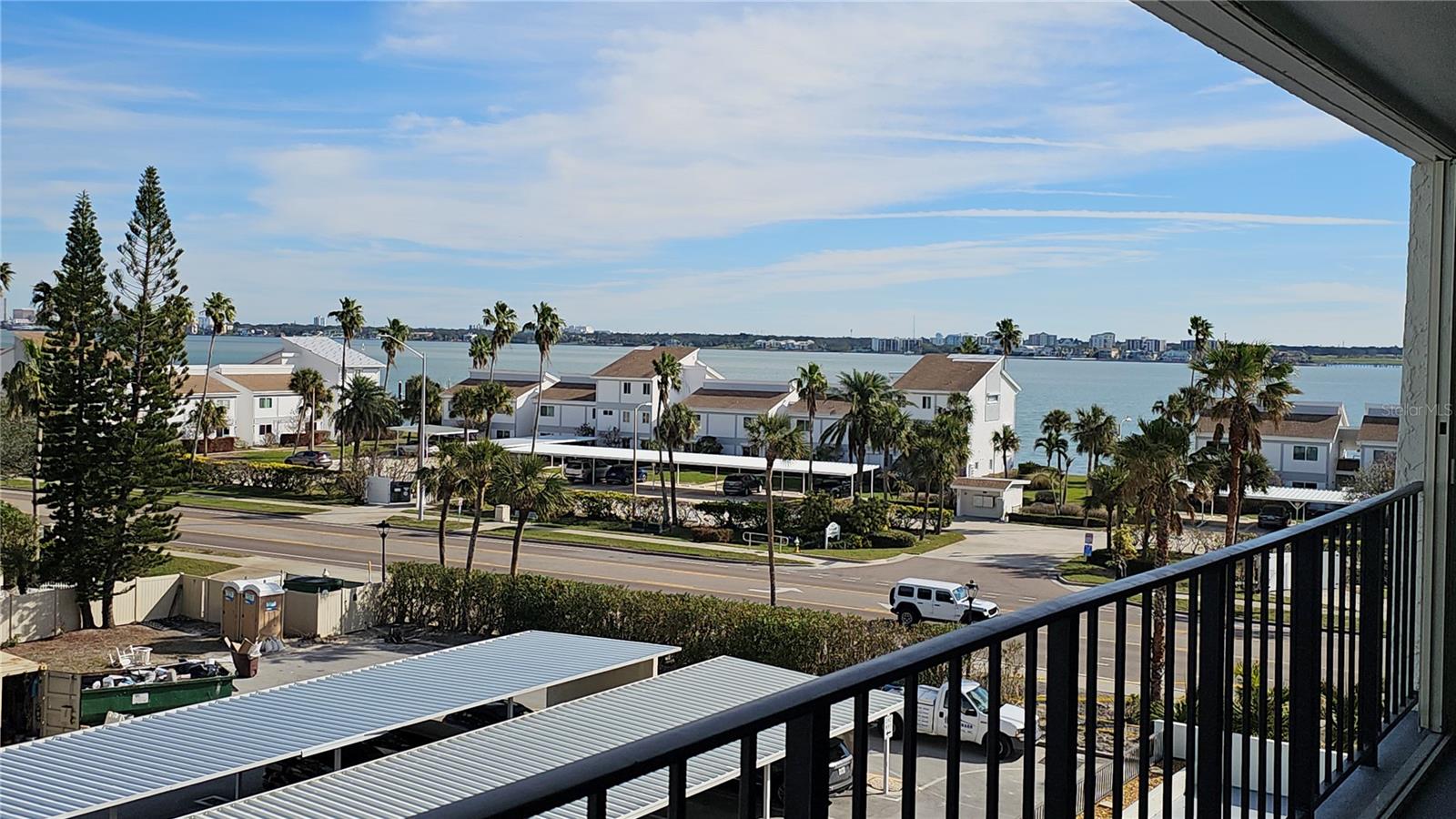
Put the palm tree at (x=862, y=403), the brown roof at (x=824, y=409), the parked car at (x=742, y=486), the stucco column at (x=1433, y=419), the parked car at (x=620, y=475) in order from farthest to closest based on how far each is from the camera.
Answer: the brown roof at (x=824, y=409)
the parked car at (x=620, y=475)
the parked car at (x=742, y=486)
the palm tree at (x=862, y=403)
the stucco column at (x=1433, y=419)

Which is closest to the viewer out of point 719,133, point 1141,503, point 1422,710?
point 1422,710

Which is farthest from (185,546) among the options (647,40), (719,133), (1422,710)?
(719,133)

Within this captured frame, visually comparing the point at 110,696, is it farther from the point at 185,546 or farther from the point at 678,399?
the point at 678,399

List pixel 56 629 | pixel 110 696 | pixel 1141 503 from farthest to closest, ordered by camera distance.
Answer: pixel 56 629 < pixel 1141 503 < pixel 110 696

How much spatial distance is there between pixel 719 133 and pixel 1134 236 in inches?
2033

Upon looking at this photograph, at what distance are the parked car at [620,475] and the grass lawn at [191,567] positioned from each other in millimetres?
17361

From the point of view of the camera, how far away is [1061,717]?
52.8 inches

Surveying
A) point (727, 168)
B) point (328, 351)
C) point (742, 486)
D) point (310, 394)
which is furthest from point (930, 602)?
point (727, 168)

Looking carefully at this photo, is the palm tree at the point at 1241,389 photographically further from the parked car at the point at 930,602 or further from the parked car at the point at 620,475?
the parked car at the point at 620,475

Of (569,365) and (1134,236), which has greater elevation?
(1134,236)

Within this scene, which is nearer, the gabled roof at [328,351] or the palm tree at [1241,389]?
the palm tree at [1241,389]

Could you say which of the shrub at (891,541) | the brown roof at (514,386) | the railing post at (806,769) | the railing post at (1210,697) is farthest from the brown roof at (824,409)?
the railing post at (806,769)

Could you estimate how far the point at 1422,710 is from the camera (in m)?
3.29

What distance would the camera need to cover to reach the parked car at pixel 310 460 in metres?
44.6
